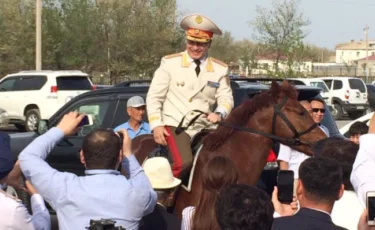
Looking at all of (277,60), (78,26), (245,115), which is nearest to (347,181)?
(245,115)

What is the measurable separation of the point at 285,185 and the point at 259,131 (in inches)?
126

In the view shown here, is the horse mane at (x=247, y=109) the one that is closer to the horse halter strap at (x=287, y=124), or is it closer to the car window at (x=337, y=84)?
the horse halter strap at (x=287, y=124)

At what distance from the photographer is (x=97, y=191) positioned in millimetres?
4438

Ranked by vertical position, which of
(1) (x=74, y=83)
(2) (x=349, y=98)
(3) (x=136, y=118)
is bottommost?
(2) (x=349, y=98)

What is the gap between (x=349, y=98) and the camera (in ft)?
112

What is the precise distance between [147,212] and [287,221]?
1142mm

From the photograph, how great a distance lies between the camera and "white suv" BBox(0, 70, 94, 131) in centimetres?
2575

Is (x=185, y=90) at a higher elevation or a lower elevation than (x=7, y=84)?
higher

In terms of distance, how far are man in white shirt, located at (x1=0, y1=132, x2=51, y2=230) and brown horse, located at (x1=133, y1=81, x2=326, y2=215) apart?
102 inches

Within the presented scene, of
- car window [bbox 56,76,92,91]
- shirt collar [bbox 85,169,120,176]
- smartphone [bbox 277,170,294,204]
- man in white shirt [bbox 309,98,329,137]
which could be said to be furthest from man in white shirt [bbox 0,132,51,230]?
car window [bbox 56,76,92,91]

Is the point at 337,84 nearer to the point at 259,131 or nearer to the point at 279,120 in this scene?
the point at 279,120

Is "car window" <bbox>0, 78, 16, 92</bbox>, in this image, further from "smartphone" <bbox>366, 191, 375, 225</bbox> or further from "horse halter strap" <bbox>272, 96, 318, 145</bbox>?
"smartphone" <bbox>366, 191, 375, 225</bbox>

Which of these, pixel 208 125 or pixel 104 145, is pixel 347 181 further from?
pixel 208 125

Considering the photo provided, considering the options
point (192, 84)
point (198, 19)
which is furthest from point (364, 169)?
point (198, 19)
